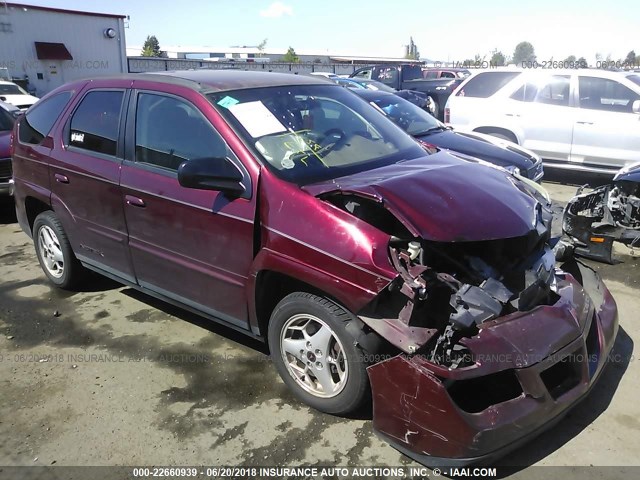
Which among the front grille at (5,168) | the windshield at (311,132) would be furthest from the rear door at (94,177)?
the front grille at (5,168)

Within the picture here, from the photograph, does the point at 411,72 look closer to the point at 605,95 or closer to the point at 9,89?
the point at 605,95

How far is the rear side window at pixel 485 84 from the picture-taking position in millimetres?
9234

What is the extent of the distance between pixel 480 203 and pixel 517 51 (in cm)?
10487

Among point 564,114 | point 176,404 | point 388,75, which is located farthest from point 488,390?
point 388,75

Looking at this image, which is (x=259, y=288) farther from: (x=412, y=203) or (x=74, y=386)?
(x=74, y=386)

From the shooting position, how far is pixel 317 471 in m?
2.74

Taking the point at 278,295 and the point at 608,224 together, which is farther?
the point at 608,224

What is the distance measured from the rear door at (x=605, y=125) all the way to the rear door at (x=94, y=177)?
7247mm

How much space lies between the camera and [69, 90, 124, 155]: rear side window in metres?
3.98

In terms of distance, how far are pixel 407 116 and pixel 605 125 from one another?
323cm

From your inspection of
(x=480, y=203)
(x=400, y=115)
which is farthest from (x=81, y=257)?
(x=400, y=115)

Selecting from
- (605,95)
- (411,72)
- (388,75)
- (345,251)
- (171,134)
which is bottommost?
(345,251)

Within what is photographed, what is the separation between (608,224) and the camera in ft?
17.9

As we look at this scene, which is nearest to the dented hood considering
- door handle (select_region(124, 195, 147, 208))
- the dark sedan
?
door handle (select_region(124, 195, 147, 208))
